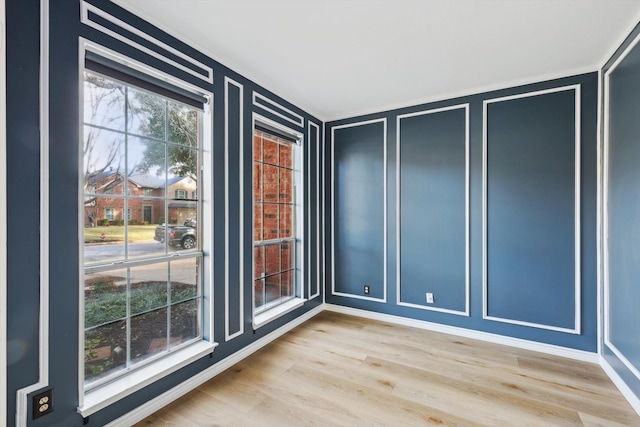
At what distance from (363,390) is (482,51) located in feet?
9.00

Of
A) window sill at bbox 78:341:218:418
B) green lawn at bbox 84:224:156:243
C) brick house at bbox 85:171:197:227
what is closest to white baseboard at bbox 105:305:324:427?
window sill at bbox 78:341:218:418

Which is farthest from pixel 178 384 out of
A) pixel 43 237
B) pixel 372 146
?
pixel 372 146

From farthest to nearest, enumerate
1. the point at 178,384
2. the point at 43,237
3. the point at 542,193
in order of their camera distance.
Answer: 1. the point at 542,193
2. the point at 178,384
3. the point at 43,237

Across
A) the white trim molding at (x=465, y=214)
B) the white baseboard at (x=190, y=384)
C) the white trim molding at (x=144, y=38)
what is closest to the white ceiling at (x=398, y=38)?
the white trim molding at (x=144, y=38)

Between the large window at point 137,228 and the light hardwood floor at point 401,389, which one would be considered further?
the light hardwood floor at point 401,389

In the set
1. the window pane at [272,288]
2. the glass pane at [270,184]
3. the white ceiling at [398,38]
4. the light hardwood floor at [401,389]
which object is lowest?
the light hardwood floor at [401,389]

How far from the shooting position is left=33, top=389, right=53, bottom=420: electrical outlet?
1445mm

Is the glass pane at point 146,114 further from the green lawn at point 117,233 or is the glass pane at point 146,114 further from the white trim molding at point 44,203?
the green lawn at point 117,233

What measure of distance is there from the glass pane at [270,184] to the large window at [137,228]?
33.5 inches

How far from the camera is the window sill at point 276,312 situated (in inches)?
111

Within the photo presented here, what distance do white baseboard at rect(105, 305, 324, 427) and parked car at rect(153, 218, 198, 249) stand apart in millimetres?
982

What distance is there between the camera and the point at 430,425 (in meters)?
1.83

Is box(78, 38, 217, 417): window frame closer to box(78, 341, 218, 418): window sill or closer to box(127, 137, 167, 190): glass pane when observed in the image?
box(78, 341, 218, 418): window sill

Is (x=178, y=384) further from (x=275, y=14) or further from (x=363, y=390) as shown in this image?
(x=275, y=14)
